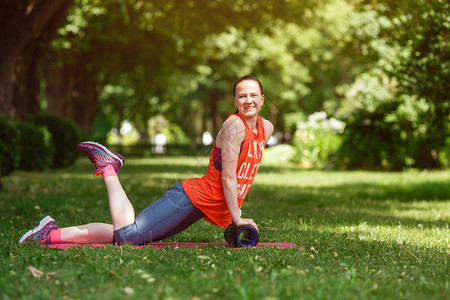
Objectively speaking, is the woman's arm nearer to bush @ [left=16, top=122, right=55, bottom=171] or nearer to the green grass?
the green grass

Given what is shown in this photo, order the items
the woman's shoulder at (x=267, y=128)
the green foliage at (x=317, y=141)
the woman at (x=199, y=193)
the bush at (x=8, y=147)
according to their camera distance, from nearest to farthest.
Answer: the woman at (x=199, y=193) < the woman's shoulder at (x=267, y=128) < the bush at (x=8, y=147) < the green foliage at (x=317, y=141)

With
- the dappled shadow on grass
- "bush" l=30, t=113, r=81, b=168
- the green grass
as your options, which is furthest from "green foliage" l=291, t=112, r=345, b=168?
the green grass

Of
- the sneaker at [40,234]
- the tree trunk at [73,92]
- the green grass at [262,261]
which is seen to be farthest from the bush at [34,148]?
the sneaker at [40,234]

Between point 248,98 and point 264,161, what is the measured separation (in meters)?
21.0

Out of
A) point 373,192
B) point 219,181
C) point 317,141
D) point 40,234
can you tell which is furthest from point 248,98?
point 317,141

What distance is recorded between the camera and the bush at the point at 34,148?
16.6 m

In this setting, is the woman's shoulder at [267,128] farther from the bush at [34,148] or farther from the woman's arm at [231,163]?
the bush at [34,148]

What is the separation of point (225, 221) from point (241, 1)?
14.3 m

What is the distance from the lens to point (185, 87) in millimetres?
39062

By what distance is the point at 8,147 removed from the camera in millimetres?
13438

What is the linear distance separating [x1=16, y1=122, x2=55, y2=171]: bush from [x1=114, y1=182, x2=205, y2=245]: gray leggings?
39.6 feet

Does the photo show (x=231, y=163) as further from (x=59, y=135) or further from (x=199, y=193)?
(x=59, y=135)

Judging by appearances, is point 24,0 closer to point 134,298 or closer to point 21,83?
point 21,83

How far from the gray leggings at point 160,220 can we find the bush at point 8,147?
8510 mm
